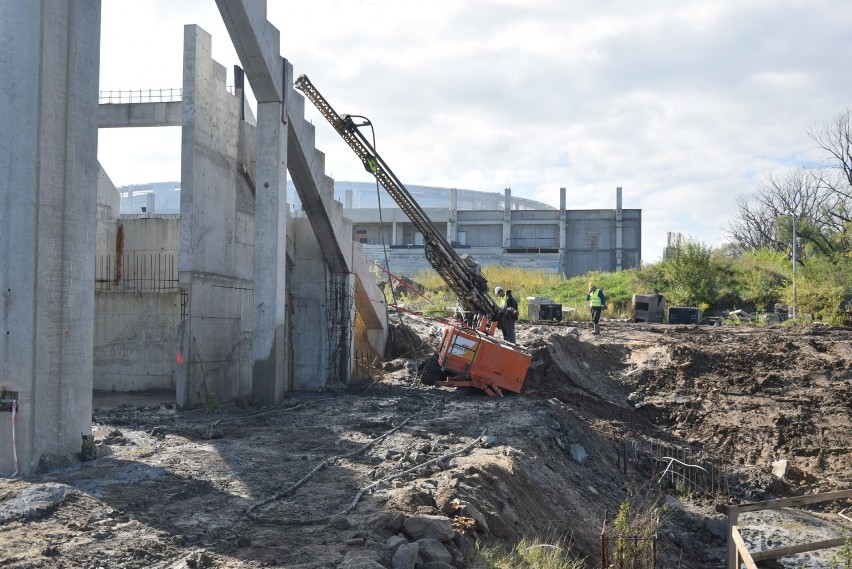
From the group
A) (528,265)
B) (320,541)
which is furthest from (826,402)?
(528,265)

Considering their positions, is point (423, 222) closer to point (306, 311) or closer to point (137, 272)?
point (306, 311)

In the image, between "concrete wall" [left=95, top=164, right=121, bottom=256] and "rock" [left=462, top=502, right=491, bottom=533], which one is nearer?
"rock" [left=462, top=502, right=491, bottom=533]

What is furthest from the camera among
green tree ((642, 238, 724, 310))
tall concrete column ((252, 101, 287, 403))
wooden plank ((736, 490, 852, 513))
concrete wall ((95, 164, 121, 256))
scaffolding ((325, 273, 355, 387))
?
green tree ((642, 238, 724, 310))

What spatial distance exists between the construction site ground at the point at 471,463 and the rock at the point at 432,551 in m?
0.04

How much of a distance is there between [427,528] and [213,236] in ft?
34.1

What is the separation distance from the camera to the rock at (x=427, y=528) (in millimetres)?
7176

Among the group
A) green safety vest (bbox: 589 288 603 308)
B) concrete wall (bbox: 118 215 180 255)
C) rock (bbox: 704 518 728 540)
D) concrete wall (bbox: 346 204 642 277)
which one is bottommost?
rock (bbox: 704 518 728 540)

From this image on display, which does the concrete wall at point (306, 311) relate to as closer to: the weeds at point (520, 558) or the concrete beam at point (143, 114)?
the concrete beam at point (143, 114)

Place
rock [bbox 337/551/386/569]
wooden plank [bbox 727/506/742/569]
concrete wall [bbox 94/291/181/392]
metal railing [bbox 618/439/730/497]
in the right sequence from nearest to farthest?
rock [bbox 337/551/386/569] → wooden plank [bbox 727/506/742/569] → metal railing [bbox 618/439/730/497] → concrete wall [bbox 94/291/181/392]

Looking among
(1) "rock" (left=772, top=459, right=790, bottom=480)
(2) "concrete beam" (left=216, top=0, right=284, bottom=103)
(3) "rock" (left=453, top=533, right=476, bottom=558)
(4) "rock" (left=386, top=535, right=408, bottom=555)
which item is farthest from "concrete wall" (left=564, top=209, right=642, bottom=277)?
(4) "rock" (left=386, top=535, right=408, bottom=555)

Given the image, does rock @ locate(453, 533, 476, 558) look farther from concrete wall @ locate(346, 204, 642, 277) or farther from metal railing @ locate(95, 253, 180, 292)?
concrete wall @ locate(346, 204, 642, 277)

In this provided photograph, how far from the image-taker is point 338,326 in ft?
62.7

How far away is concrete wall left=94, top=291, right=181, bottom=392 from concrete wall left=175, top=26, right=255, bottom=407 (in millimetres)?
1909

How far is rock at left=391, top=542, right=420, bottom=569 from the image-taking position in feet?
21.3
